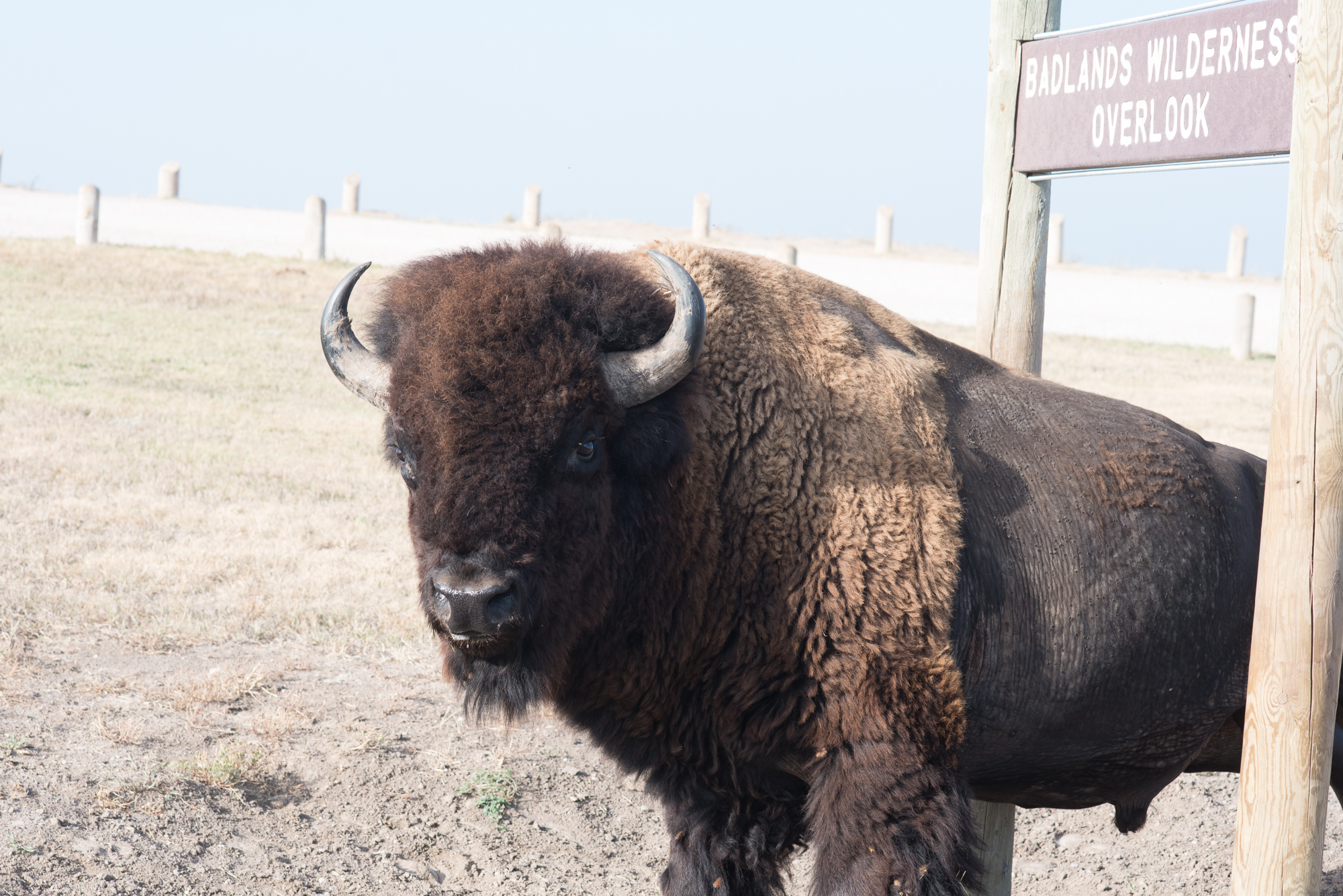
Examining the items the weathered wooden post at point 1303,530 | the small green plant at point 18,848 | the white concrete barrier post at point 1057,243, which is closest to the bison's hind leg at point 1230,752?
the weathered wooden post at point 1303,530

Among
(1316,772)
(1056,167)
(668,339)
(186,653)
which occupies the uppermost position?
(1056,167)

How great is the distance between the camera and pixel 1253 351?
854 inches

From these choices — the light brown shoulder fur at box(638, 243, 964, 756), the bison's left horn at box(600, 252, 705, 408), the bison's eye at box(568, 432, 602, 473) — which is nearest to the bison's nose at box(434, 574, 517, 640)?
the bison's eye at box(568, 432, 602, 473)

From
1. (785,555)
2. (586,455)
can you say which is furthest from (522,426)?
(785,555)

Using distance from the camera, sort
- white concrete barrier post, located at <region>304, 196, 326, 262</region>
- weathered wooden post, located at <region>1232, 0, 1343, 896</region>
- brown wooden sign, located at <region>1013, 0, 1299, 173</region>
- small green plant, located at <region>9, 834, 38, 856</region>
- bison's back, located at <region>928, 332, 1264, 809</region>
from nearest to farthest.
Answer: weathered wooden post, located at <region>1232, 0, 1343, 896</region> → brown wooden sign, located at <region>1013, 0, 1299, 173</region> → bison's back, located at <region>928, 332, 1264, 809</region> → small green plant, located at <region>9, 834, 38, 856</region> → white concrete barrier post, located at <region>304, 196, 326, 262</region>

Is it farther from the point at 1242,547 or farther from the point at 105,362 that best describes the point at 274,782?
the point at 105,362

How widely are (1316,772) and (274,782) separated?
12.5ft

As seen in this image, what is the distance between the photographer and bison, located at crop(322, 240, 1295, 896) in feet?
10.5

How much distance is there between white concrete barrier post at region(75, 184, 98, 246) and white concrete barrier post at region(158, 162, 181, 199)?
11.0 m

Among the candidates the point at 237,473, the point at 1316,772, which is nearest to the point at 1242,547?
the point at 1316,772

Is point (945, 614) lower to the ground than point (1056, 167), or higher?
lower

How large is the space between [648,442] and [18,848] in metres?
2.68

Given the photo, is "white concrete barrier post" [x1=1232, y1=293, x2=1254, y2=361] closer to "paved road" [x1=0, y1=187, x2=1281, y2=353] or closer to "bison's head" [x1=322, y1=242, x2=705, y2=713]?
"paved road" [x1=0, y1=187, x2=1281, y2=353]

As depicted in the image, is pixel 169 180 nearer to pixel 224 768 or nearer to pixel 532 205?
pixel 532 205
